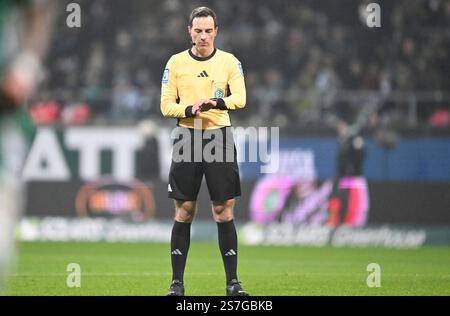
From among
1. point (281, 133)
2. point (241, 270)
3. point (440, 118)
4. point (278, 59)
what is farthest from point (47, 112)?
point (241, 270)

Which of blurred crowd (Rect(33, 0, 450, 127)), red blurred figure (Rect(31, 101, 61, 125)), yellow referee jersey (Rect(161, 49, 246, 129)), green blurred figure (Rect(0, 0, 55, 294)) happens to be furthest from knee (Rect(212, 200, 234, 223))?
red blurred figure (Rect(31, 101, 61, 125))

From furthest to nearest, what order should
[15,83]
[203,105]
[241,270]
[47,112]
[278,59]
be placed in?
[278,59], [47,112], [241,270], [203,105], [15,83]

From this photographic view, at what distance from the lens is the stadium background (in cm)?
1775

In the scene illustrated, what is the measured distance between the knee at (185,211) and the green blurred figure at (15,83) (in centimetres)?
360

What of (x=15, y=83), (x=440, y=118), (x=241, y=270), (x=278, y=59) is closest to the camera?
(x=15, y=83)

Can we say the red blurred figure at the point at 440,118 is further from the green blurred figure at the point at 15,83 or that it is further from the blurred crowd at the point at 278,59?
the green blurred figure at the point at 15,83

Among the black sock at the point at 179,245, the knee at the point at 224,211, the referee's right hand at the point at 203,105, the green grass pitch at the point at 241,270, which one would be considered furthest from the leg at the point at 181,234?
the referee's right hand at the point at 203,105

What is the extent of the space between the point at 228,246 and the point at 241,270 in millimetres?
3372

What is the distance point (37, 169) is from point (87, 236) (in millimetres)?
1545

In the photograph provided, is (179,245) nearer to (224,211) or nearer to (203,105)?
(224,211)

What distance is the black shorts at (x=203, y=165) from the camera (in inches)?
340

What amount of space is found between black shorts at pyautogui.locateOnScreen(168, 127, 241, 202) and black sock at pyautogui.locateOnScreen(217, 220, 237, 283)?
0.25 metres

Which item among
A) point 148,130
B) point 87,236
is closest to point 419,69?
point 148,130

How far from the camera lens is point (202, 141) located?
8648 millimetres
